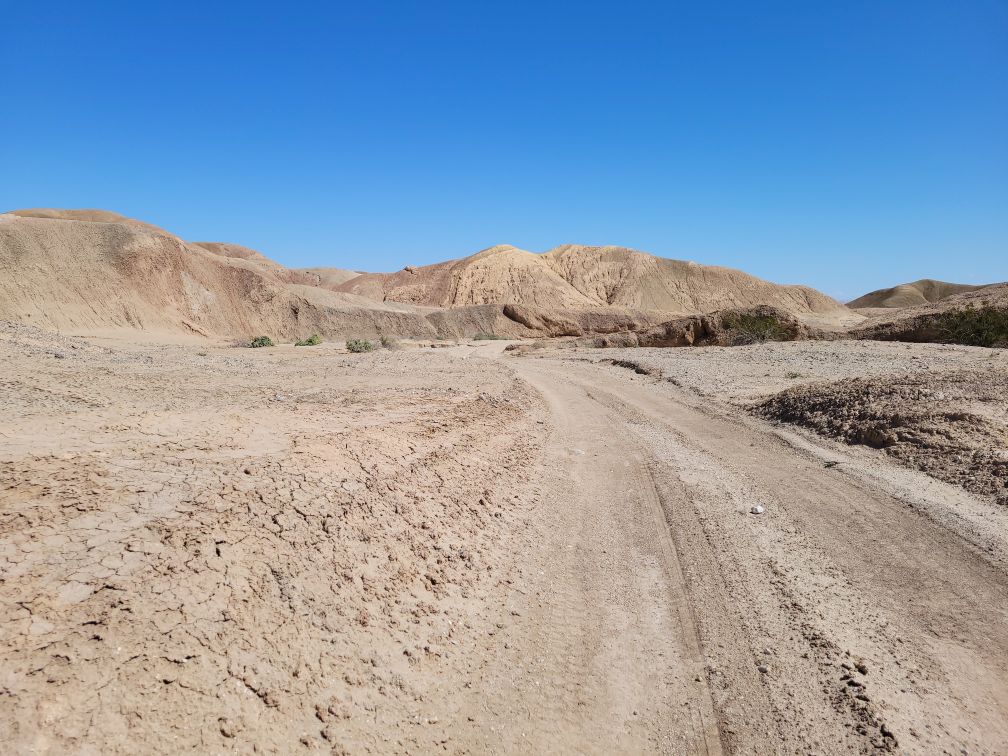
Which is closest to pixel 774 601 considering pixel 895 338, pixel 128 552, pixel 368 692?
pixel 368 692

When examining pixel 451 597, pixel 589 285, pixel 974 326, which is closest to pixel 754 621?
pixel 451 597

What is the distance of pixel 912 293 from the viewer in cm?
9719

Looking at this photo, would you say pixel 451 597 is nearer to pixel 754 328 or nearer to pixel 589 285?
pixel 754 328

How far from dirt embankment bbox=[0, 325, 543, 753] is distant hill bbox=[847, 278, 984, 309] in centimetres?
10863

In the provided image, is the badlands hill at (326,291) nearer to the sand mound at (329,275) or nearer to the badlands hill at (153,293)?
the badlands hill at (153,293)

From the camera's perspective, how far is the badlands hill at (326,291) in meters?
35.2

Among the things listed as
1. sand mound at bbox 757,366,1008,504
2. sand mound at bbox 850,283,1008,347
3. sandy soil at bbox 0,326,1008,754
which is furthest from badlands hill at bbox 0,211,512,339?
sand mound at bbox 757,366,1008,504

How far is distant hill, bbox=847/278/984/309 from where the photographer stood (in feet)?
310

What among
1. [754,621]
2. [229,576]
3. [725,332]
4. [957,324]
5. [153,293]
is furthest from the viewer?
[153,293]

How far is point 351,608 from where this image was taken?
3967 mm

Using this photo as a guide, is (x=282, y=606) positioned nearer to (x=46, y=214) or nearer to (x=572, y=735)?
(x=572, y=735)

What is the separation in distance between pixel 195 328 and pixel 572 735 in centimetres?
4266

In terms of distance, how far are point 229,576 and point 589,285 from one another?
238 ft

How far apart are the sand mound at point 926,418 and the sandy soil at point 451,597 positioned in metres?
0.56
